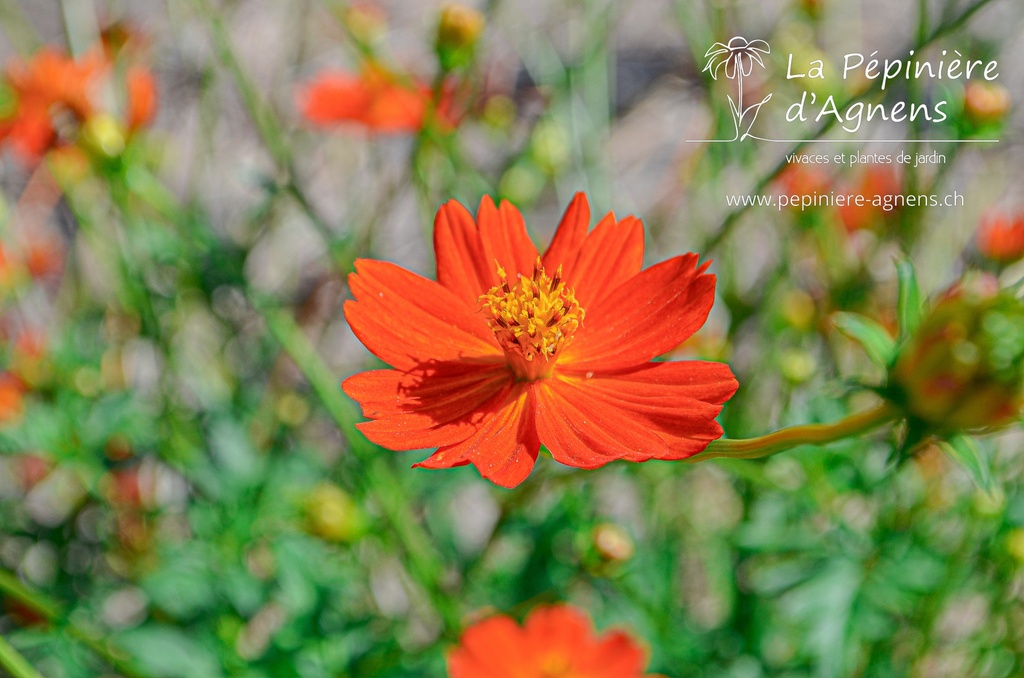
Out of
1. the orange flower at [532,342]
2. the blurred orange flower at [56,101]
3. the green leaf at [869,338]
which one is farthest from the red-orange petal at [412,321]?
the blurred orange flower at [56,101]

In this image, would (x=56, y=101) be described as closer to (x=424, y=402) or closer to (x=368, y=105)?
(x=368, y=105)

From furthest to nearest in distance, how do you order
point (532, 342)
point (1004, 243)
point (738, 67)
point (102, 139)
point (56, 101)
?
1. point (738, 67)
2. point (1004, 243)
3. point (56, 101)
4. point (102, 139)
5. point (532, 342)

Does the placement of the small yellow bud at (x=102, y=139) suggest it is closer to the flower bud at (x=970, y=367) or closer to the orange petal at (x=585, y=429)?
the orange petal at (x=585, y=429)

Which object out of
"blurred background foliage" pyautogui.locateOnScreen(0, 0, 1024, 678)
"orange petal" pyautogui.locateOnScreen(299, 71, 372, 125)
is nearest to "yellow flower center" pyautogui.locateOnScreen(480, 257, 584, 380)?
"blurred background foliage" pyautogui.locateOnScreen(0, 0, 1024, 678)

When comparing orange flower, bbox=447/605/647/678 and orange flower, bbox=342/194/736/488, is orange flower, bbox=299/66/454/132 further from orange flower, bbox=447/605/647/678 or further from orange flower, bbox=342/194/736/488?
orange flower, bbox=447/605/647/678

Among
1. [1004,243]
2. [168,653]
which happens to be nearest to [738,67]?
[1004,243]

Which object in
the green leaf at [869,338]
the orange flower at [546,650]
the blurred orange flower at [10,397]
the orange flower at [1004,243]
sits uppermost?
the green leaf at [869,338]

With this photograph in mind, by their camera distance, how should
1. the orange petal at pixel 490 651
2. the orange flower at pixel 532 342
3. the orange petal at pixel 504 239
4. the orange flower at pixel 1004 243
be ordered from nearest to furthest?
the orange flower at pixel 532 342
the orange petal at pixel 504 239
the orange petal at pixel 490 651
the orange flower at pixel 1004 243
